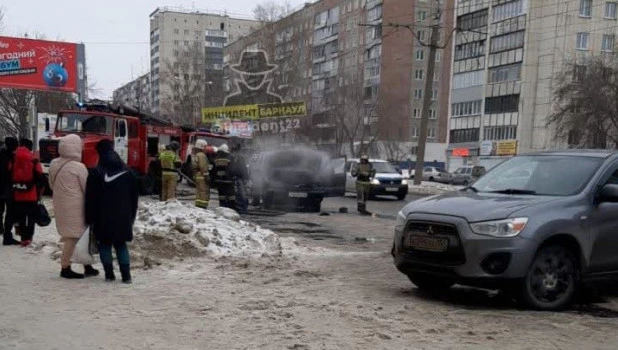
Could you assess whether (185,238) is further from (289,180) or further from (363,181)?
(363,181)

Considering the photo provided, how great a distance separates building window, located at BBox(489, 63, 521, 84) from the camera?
58.6m

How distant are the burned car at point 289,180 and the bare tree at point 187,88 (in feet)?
148

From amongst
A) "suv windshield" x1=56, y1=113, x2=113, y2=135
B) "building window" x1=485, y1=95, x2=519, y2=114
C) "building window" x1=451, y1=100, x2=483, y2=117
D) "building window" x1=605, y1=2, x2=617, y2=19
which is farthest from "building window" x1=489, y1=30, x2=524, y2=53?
"suv windshield" x1=56, y1=113, x2=113, y2=135

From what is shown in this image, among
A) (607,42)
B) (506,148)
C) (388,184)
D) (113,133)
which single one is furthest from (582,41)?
(113,133)

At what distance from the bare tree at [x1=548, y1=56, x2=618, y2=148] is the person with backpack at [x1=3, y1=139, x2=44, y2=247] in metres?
32.8

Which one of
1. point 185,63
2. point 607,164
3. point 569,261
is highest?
point 185,63

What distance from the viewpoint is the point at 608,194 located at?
6.33 m

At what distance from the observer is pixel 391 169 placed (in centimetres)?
2431

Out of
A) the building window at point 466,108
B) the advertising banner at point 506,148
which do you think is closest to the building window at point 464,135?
the building window at point 466,108

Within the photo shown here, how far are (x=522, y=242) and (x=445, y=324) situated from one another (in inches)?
45.7

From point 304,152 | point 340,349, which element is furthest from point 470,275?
point 304,152

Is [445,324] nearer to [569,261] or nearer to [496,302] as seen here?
[496,302]

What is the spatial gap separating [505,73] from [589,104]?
25866mm

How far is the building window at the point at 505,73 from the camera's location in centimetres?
5858
